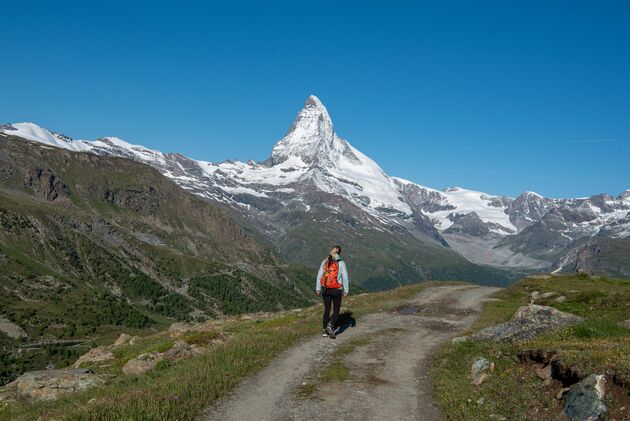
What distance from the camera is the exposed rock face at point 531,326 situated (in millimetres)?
24516

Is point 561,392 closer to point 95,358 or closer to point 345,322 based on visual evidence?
point 345,322

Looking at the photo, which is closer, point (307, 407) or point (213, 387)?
point (307, 407)

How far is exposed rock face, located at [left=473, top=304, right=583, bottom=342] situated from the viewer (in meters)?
24.5

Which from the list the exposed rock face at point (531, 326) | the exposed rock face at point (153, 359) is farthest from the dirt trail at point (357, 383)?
→ the exposed rock face at point (153, 359)

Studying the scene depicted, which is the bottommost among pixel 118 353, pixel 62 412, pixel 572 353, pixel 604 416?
pixel 118 353

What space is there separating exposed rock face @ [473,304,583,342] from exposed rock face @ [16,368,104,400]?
19.0m

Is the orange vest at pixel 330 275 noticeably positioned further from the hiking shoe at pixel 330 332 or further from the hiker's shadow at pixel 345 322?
the hiker's shadow at pixel 345 322

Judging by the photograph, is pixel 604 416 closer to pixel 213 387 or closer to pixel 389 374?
pixel 389 374

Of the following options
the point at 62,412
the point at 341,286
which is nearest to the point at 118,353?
the point at 341,286

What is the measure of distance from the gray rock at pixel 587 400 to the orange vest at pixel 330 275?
569 inches

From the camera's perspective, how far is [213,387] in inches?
701

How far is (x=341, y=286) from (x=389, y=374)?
782cm

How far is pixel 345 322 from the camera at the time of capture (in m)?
33.9

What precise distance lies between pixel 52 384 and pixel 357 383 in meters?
13.2
